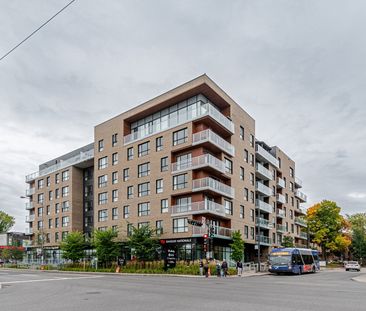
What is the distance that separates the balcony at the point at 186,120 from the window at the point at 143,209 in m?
8.17

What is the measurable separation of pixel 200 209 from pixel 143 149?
12189 millimetres

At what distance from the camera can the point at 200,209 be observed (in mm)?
39750

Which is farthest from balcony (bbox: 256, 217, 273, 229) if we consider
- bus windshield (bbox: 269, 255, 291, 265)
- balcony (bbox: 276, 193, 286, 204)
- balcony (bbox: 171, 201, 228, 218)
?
bus windshield (bbox: 269, 255, 291, 265)

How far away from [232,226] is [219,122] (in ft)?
38.4

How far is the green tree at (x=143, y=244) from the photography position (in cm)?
4103

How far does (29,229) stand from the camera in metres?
69.8

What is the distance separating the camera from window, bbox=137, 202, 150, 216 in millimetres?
45938

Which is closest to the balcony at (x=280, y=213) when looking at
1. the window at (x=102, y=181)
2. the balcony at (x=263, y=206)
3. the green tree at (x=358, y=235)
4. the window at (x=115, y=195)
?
the balcony at (x=263, y=206)

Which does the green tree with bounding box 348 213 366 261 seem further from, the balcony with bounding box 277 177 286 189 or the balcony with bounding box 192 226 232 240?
the balcony with bounding box 192 226 232 240

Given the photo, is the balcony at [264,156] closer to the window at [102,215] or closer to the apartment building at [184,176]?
the apartment building at [184,176]

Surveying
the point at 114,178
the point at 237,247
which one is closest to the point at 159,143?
the point at 114,178

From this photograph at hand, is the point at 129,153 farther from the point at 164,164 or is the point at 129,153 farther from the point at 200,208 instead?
the point at 200,208

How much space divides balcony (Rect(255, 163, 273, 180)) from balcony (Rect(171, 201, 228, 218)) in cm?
1315

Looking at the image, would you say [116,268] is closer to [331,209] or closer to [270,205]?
[270,205]
